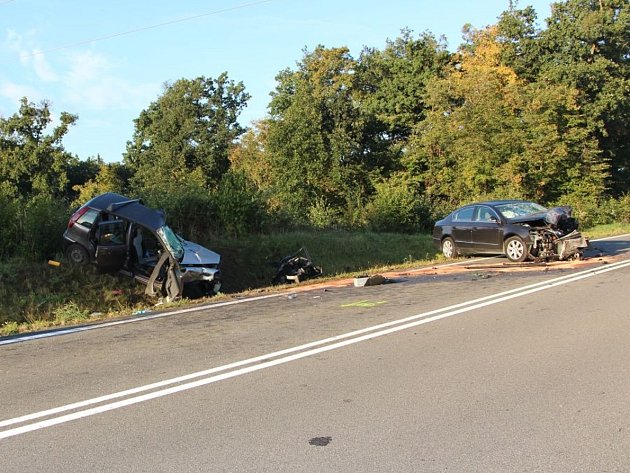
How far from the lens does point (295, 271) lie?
14.6 m

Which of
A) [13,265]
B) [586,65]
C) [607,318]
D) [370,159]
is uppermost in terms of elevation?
[586,65]

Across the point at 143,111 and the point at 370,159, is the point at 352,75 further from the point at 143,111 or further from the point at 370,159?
the point at 143,111

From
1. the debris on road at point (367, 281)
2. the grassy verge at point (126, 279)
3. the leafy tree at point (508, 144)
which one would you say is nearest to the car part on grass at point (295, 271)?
the grassy verge at point (126, 279)

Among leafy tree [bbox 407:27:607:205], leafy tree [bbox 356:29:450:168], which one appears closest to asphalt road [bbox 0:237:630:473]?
leafy tree [bbox 407:27:607:205]

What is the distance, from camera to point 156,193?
58.2 ft

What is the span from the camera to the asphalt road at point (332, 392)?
3.95 meters

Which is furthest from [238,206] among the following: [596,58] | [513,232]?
[596,58]

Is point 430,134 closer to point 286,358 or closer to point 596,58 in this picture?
point 596,58

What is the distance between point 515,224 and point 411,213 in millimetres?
10858

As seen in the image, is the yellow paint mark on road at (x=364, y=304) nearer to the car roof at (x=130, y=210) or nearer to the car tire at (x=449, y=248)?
the car roof at (x=130, y=210)

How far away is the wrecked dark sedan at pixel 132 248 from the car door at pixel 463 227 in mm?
7681

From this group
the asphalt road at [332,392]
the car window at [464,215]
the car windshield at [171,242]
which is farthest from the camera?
the car window at [464,215]

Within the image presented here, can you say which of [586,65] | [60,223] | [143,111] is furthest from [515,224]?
[143,111]

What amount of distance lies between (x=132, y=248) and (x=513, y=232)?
962 centimetres
